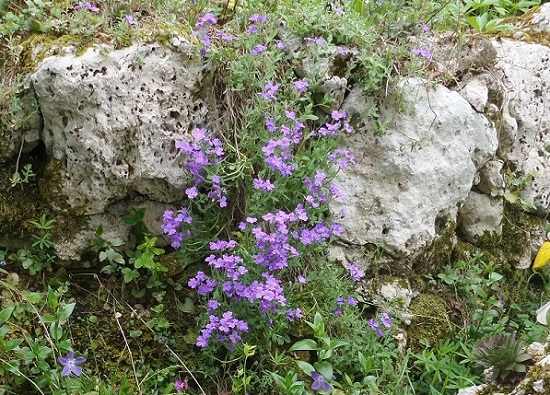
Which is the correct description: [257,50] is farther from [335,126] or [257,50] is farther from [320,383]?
[320,383]

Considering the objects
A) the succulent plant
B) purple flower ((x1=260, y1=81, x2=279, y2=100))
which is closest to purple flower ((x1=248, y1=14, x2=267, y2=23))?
purple flower ((x1=260, y1=81, x2=279, y2=100))

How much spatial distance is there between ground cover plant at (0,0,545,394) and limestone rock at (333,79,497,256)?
5.9 inches

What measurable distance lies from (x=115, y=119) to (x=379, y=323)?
5.31 ft

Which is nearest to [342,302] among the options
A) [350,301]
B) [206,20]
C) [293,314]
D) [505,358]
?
[350,301]

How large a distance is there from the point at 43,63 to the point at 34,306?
111 centimetres

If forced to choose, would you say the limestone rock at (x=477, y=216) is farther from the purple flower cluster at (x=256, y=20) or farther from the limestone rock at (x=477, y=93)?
the purple flower cluster at (x=256, y=20)

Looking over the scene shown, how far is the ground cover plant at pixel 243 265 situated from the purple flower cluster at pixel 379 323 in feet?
0.04

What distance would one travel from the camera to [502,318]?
410 centimetres

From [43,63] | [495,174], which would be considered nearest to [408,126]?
[495,174]

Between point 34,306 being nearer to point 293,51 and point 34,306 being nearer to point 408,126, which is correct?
point 293,51

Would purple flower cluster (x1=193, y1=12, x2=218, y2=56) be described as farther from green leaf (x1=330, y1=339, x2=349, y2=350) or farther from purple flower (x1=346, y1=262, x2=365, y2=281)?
green leaf (x1=330, y1=339, x2=349, y2=350)

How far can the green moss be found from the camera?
402cm

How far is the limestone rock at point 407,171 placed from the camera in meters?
4.07

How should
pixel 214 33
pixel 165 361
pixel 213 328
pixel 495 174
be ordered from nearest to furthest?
pixel 213 328 < pixel 165 361 < pixel 214 33 < pixel 495 174
